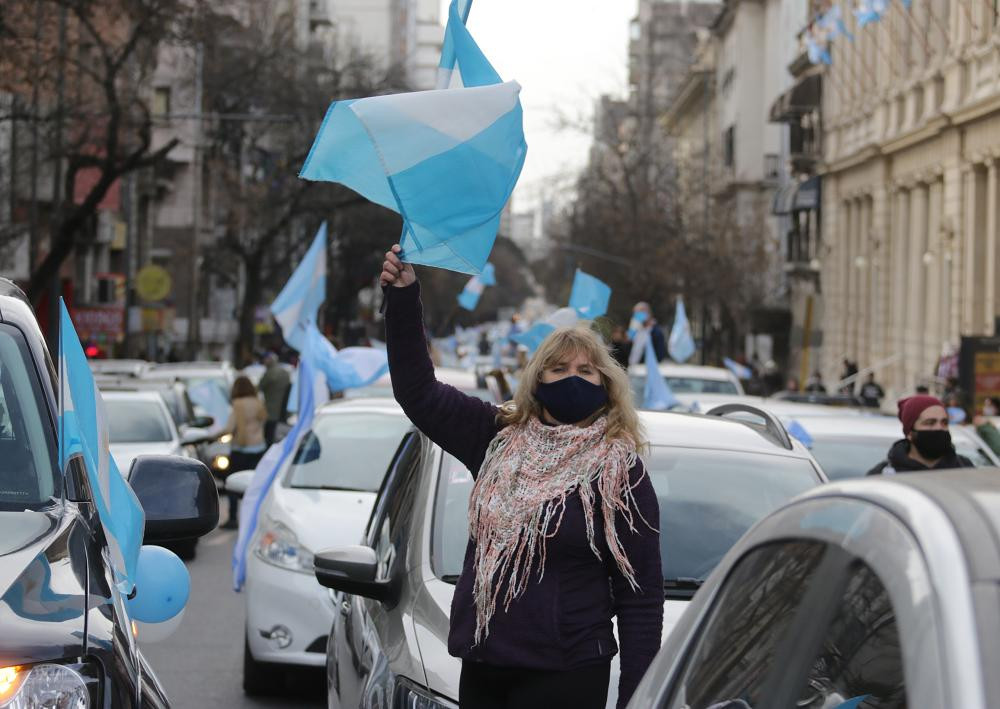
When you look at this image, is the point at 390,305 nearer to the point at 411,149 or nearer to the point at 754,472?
the point at 411,149

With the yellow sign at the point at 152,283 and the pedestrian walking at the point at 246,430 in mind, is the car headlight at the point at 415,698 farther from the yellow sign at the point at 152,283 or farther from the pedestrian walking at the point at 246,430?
the yellow sign at the point at 152,283

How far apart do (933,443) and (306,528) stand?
3.52 meters

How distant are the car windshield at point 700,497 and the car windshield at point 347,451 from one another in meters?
5.06

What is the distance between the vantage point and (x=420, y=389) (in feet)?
15.5

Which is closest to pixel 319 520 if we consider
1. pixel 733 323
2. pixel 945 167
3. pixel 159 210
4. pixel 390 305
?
pixel 390 305

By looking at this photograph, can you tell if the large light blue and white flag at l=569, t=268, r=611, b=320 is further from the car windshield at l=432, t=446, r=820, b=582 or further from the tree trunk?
the tree trunk

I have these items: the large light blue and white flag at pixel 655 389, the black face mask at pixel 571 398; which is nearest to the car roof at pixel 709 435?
the black face mask at pixel 571 398

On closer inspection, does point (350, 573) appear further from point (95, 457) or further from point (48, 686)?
point (48, 686)

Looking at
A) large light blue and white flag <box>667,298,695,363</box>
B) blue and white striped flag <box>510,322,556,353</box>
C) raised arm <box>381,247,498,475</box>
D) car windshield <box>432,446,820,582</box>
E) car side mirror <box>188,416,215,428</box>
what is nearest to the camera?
raised arm <box>381,247,498,475</box>

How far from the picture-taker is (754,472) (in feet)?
20.9

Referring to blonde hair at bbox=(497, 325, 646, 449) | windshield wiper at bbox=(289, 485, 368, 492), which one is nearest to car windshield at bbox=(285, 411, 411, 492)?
windshield wiper at bbox=(289, 485, 368, 492)

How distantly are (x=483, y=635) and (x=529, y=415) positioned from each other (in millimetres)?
578

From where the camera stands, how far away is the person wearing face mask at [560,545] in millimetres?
4355

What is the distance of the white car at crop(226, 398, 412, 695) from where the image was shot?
9531mm
